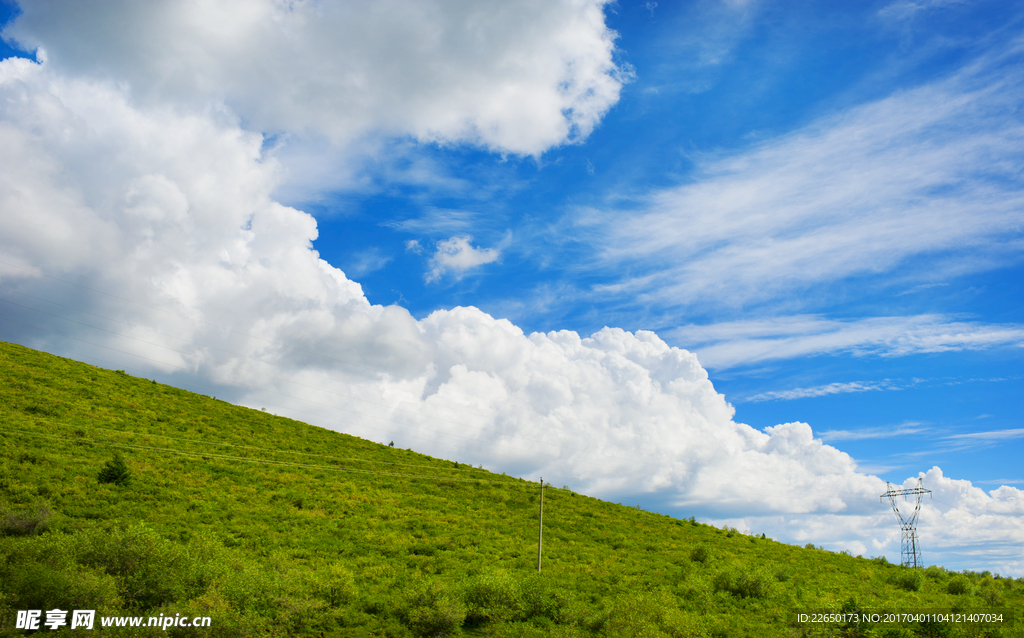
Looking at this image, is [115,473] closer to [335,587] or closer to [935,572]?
[335,587]

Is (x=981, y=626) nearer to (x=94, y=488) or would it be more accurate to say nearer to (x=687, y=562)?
(x=687, y=562)

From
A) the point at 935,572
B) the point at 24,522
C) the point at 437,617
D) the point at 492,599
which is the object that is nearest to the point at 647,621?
the point at 492,599

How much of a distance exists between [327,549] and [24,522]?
16256 millimetres

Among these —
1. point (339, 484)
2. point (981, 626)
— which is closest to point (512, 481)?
point (339, 484)

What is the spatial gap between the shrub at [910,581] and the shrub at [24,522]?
60.9m

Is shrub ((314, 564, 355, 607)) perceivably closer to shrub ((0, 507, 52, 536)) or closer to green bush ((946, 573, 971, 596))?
shrub ((0, 507, 52, 536))

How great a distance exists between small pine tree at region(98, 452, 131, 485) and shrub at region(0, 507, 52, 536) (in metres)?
7.49

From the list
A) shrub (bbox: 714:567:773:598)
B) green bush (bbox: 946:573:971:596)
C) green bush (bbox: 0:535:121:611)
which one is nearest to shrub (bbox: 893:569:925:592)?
green bush (bbox: 946:573:971:596)

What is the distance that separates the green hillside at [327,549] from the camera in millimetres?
25156

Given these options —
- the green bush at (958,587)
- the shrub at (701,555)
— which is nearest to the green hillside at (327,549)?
the green bush at (958,587)

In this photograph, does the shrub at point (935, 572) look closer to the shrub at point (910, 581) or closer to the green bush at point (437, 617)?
the shrub at point (910, 581)

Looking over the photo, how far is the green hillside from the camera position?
25156mm

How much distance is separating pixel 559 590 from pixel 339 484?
27237mm

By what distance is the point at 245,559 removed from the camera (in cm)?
3081
